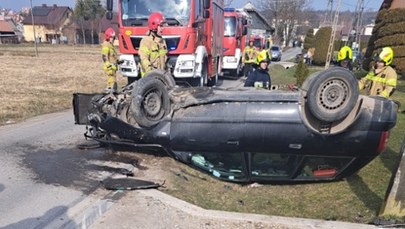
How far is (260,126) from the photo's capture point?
4.47 meters

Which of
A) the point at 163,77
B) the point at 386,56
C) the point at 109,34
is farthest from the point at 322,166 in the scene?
the point at 109,34

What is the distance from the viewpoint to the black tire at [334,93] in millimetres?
4199

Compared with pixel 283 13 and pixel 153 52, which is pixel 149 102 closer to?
pixel 153 52

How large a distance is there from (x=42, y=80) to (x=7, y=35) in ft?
208

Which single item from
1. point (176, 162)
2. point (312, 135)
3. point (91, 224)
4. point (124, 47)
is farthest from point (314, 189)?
point (124, 47)

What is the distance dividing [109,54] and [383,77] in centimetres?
659

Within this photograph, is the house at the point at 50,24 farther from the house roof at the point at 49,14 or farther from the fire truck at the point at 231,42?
the fire truck at the point at 231,42

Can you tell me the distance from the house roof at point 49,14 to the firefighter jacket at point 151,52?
7898 cm

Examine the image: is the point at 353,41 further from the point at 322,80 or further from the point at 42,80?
the point at 322,80

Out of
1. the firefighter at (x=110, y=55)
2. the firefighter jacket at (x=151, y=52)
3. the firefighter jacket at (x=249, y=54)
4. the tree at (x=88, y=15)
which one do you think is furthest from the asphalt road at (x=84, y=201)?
the tree at (x=88, y=15)

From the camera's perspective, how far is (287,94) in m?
4.52

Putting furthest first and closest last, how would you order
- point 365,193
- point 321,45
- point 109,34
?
point 321,45 < point 109,34 < point 365,193

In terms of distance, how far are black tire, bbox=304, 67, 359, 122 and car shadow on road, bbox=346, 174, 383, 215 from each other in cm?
105

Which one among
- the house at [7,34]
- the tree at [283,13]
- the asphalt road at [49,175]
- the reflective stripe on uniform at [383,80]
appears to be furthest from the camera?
the house at [7,34]
